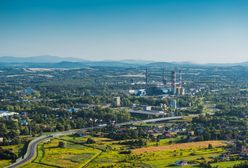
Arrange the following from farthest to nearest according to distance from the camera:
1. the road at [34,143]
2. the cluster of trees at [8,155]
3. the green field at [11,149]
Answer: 1. the cluster of trees at [8,155]
2. the road at [34,143]
3. the green field at [11,149]

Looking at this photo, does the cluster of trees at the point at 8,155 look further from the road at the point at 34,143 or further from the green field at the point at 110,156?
the green field at the point at 110,156

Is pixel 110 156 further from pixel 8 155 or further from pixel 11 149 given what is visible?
pixel 11 149

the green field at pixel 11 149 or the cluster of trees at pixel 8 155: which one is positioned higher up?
the cluster of trees at pixel 8 155

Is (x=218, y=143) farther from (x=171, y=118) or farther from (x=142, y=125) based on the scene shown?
(x=171, y=118)

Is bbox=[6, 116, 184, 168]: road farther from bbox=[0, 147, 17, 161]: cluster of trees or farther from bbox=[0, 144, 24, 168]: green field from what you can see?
bbox=[0, 144, 24, 168]: green field

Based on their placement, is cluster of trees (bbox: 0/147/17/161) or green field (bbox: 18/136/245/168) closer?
green field (bbox: 18/136/245/168)

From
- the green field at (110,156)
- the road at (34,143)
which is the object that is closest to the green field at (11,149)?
the road at (34,143)

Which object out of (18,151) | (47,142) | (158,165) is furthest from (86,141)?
(158,165)

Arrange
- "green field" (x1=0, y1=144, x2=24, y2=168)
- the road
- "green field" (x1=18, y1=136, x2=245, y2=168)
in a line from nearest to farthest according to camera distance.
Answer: "green field" (x1=18, y1=136, x2=245, y2=168) < "green field" (x1=0, y1=144, x2=24, y2=168) < the road

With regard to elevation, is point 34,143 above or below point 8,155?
below

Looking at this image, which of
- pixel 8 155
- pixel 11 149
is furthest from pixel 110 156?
pixel 11 149

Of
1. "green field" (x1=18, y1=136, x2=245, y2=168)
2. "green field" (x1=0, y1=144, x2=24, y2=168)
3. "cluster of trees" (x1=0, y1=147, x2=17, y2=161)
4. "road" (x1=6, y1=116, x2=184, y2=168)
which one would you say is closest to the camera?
"green field" (x1=18, y1=136, x2=245, y2=168)

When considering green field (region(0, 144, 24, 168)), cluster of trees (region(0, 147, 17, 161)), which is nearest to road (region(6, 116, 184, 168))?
cluster of trees (region(0, 147, 17, 161))
